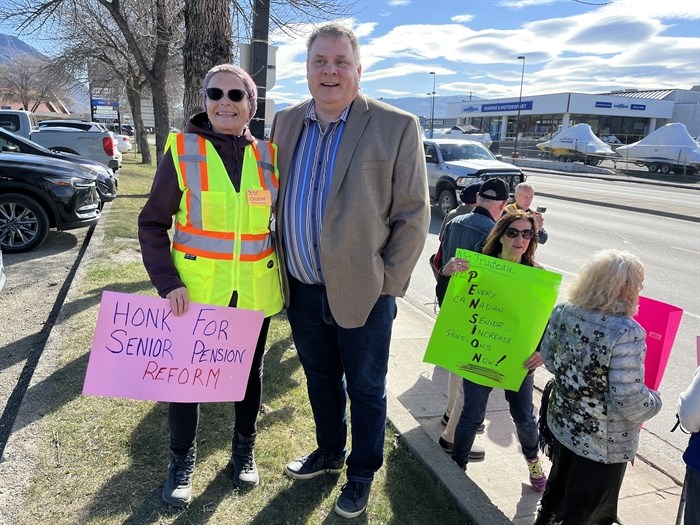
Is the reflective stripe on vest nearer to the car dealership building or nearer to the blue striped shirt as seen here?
the blue striped shirt

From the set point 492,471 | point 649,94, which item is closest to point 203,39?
point 492,471

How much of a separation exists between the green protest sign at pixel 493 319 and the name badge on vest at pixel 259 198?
1.15 meters

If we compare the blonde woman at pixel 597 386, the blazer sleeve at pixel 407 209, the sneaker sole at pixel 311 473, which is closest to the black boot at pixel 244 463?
the sneaker sole at pixel 311 473

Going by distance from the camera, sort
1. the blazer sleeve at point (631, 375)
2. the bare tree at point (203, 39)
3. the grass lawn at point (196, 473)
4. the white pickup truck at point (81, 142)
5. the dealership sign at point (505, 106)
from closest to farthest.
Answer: the blazer sleeve at point (631, 375)
the grass lawn at point (196, 473)
the bare tree at point (203, 39)
the white pickup truck at point (81, 142)
the dealership sign at point (505, 106)

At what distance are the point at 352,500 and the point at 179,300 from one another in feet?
4.12

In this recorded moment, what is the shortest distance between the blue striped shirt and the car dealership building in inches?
2131

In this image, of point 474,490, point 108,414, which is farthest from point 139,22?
point 474,490

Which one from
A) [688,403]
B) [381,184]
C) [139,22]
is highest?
[139,22]

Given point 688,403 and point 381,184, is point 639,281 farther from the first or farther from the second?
point 381,184

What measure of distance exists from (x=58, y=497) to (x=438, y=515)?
180 cm

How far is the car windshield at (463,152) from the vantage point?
13.3 meters

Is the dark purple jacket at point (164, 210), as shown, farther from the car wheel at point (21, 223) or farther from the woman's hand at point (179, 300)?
the car wheel at point (21, 223)

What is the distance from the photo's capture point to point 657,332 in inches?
90.7

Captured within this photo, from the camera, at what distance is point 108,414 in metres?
3.13
